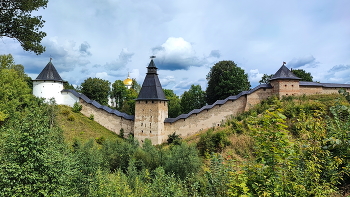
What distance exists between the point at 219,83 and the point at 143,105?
10887mm

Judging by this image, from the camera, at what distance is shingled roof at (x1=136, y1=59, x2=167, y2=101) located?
21672 mm

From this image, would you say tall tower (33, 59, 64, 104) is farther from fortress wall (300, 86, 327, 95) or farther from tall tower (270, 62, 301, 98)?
fortress wall (300, 86, 327, 95)

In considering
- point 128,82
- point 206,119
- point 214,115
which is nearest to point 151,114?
point 206,119

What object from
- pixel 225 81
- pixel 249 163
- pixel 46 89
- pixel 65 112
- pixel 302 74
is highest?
pixel 302 74

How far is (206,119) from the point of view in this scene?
2145cm

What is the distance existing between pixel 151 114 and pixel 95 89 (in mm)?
14836

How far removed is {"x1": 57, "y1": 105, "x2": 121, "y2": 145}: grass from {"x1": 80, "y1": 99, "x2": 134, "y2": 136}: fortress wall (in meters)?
0.56

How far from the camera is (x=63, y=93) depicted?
81.6 ft

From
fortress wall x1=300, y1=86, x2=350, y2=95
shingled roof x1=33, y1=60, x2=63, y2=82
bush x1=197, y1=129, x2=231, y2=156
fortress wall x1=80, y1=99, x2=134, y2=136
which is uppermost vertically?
shingled roof x1=33, y1=60, x2=63, y2=82

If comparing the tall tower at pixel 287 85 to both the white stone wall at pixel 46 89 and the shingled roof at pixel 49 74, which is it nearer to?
the white stone wall at pixel 46 89

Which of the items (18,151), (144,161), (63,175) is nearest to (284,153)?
(63,175)

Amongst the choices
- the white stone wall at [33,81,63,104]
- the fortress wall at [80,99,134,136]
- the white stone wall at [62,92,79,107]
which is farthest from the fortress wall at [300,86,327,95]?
the white stone wall at [33,81,63,104]

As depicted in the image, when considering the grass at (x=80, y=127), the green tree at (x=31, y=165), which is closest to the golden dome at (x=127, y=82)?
the grass at (x=80, y=127)

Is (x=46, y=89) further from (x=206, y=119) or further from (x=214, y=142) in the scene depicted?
(x=214, y=142)
